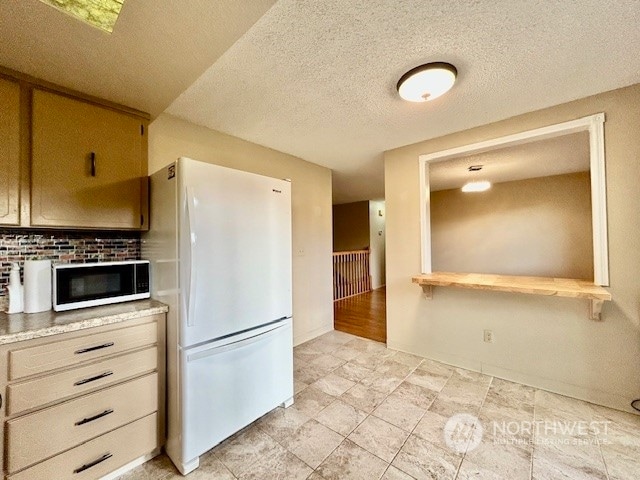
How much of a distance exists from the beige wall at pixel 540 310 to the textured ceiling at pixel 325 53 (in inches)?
13.7

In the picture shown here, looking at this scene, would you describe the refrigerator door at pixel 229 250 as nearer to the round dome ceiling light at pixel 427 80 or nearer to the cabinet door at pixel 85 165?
the cabinet door at pixel 85 165

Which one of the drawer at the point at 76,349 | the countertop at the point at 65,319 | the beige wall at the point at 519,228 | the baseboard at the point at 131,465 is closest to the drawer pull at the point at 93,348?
the drawer at the point at 76,349

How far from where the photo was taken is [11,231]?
160 centimetres

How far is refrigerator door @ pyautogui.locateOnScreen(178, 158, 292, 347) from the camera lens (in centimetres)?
146

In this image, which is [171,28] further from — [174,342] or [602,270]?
[602,270]

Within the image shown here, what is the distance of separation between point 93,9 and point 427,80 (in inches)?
68.6

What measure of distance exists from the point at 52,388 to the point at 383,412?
6.53 feet

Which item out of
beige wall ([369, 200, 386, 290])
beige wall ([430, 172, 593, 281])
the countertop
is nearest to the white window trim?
beige wall ([430, 172, 593, 281])

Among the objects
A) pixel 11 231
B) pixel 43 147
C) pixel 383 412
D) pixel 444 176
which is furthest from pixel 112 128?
pixel 444 176

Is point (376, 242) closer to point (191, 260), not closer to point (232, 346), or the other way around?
point (232, 346)

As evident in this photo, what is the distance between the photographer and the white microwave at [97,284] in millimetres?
1465

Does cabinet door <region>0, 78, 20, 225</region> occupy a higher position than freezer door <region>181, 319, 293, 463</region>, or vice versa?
cabinet door <region>0, 78, 20, 225</region>

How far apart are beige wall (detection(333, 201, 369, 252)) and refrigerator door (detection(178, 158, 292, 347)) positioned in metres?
5.29

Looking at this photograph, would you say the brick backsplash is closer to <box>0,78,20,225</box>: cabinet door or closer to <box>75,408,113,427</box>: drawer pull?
<box>0,78,20,225</box>: cabinet door
